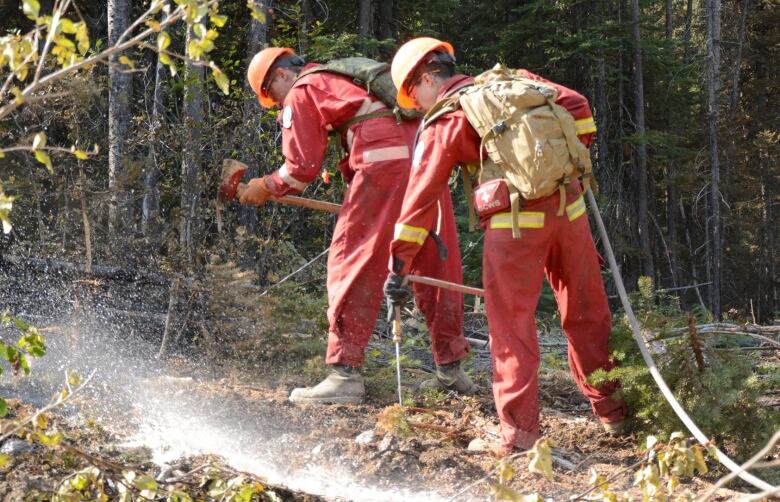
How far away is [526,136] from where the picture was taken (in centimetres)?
442

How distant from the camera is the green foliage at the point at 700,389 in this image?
15.2ft

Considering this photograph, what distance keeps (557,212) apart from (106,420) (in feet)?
9.19

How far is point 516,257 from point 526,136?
62 centimetres

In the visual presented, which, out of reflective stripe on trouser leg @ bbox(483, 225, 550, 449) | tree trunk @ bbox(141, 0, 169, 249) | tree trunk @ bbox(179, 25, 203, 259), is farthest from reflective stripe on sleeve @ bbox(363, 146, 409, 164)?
tree trunk @ bbox(141, 0, 169, 249)

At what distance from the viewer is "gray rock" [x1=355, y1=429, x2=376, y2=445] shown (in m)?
4.98

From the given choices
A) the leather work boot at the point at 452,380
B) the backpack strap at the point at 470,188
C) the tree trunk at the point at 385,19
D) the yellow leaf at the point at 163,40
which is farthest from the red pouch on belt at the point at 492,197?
the tree trunk at the point at 385,19

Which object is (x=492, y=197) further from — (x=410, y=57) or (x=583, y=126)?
(x=410, y=57)

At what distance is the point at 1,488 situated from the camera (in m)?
3.67

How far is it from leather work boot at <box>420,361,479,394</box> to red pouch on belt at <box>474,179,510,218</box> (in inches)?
65.8

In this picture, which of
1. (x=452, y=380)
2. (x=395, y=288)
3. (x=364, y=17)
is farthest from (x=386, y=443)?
(x=364, y=17)

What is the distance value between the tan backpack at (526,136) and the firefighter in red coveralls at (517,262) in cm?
11

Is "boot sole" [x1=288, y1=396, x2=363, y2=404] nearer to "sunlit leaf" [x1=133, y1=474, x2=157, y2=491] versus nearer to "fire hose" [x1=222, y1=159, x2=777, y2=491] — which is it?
"fire hose" [x1=222, y1=159, x2=777, y2=491]

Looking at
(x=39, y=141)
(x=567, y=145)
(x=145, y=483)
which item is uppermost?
(x=39, y=141)

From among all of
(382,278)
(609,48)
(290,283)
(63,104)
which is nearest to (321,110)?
(382,278)
